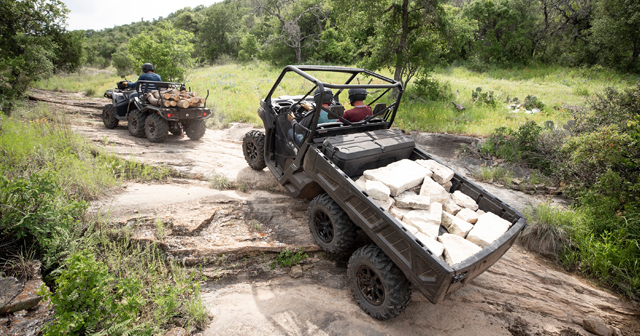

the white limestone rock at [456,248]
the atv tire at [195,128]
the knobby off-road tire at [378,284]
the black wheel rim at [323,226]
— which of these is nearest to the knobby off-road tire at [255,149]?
the black wheel rim at [323,226]

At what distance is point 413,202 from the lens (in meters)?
3.12

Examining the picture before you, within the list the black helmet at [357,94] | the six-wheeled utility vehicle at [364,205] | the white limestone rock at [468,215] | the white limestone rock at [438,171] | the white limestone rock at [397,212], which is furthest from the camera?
the black helmet at [357,94]

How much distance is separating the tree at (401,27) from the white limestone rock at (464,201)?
842 centimetres

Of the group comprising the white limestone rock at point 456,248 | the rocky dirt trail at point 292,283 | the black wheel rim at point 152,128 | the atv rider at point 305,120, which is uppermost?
the atv rider at point 305,120

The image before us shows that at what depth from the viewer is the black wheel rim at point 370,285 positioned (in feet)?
9.77

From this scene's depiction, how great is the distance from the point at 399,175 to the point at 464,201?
82 centimetres

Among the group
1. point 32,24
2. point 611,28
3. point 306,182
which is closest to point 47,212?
point 306,182

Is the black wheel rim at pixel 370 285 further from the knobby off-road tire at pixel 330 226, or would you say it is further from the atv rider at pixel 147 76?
the atv rider at pixel 147 76

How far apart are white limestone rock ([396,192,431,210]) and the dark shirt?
156 cm

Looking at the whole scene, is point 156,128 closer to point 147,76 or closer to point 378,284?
point 147,76

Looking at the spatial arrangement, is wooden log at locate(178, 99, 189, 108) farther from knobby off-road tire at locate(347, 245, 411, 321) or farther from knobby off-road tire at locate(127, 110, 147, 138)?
knobby off-road tire at locate(347, 245, 411, 321)

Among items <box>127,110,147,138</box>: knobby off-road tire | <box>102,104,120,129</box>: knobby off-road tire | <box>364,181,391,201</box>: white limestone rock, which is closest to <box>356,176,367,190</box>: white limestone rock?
<box>364,181,391,201</box>: white limestone rock

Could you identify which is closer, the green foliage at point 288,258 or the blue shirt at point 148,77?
the green foliage at point 288,258

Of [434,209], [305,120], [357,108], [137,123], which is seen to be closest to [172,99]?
[137,123]
